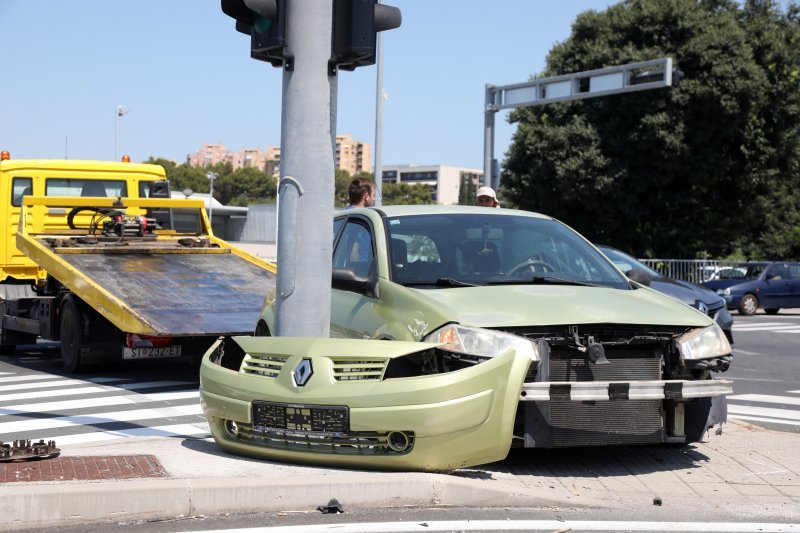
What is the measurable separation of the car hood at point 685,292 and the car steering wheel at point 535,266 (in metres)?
7.10

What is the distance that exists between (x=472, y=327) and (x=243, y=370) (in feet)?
4.46

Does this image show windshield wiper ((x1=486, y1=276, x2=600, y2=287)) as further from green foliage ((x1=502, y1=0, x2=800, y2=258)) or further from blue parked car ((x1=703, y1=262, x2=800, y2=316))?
green foliage ((x1=502, y1=0, x2=800, y2=258))

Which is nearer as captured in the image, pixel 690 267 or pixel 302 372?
pixel 302 372

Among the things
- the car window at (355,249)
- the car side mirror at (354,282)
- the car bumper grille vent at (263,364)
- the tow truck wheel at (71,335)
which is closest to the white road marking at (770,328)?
the tow truck wheel at (71,335)

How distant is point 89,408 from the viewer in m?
9.55

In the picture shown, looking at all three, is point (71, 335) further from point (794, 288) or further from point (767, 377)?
point (794, 288)

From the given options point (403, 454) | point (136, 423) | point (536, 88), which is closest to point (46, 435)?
point (136, 423)

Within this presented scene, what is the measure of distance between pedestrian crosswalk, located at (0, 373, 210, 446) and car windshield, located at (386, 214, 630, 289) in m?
1.92

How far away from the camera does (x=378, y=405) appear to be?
5719 mm

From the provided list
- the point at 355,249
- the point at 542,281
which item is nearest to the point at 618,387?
the point at 542,281

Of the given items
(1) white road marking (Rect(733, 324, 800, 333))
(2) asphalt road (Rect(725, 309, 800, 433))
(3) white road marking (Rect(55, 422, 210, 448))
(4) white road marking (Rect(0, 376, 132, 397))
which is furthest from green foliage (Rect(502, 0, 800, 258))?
(3) white road marking (Rect(55, 422, 210, 448))

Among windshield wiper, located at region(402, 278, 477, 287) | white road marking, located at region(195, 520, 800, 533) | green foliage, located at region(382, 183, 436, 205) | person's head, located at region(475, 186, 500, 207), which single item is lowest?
white road marking, located at region(195, 520, 800, 533)

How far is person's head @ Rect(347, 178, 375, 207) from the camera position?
34.3ft

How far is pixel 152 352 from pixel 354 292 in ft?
14.4
